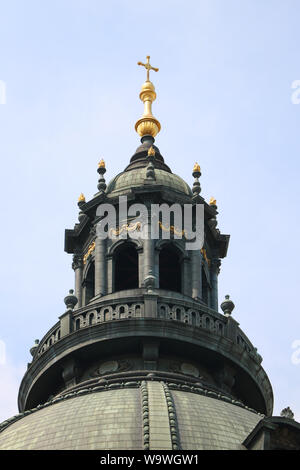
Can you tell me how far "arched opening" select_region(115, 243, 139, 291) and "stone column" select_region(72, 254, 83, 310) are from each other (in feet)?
4.44

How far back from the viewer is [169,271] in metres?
59.7

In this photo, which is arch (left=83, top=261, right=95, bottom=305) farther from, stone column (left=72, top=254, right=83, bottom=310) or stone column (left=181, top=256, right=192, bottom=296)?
stone column (left=181, top=256, right=192, bottom=296)

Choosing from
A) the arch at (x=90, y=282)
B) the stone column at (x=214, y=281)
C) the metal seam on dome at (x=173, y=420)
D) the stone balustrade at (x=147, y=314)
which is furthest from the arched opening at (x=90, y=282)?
the metal seam on dome at (x=173, y=420)

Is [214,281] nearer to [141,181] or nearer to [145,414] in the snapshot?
[141,181]

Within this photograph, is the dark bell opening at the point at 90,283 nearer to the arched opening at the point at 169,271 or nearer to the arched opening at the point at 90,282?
the arched opening at the point at 90,282

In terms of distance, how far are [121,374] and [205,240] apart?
10160mm

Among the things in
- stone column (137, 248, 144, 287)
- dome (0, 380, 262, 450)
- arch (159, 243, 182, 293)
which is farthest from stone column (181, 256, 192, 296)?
dome (0, 380, 262, 450)

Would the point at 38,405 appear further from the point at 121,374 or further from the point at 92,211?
the point at 92,211

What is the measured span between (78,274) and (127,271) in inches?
78.7

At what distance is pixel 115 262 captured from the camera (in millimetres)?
58250

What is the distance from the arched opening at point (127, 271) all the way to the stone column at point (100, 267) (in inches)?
50.9

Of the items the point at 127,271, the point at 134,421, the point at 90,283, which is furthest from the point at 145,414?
the point at 127,271
